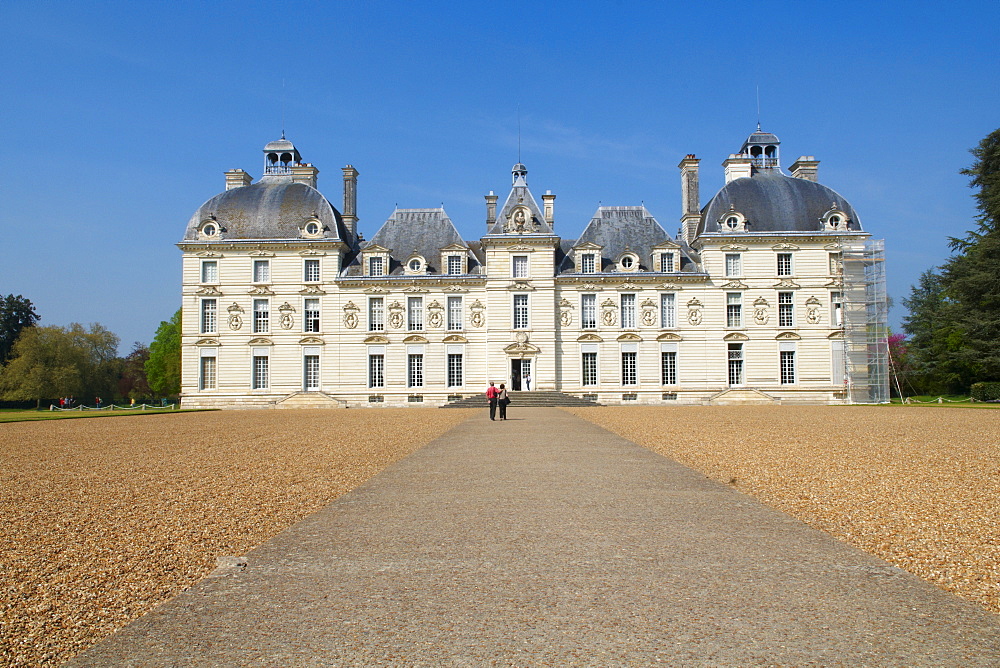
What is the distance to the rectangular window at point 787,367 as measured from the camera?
41.9 m

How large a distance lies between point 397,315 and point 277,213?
29.0ft

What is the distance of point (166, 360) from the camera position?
65.7 metres

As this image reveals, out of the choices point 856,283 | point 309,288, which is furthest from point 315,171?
point 856,283

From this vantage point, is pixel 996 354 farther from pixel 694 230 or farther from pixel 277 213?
pixel 277 213

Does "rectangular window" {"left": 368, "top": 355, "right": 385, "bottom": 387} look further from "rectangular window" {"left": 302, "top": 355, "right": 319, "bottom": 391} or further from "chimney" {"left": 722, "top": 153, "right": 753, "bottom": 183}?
"chimney" {"left": 722, "top": 153, "right": 753, "bottom": 183}

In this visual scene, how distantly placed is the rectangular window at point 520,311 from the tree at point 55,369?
114 ft

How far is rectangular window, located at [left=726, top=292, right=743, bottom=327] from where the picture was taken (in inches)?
1668

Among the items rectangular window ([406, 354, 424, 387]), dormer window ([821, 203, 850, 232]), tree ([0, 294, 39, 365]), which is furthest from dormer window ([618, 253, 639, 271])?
tree ([0, 294, 39, 365])

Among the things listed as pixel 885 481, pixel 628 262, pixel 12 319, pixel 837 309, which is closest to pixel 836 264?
pixel 837 309

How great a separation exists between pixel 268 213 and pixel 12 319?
3709cm

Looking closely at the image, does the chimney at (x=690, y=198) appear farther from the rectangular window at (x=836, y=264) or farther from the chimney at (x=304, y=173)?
the chimney at (x=304, y=173)

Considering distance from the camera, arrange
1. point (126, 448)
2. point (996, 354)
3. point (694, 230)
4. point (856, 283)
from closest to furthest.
A: point (126, 448) < point (996, 354) < point (856, 283) < point (694, 230)

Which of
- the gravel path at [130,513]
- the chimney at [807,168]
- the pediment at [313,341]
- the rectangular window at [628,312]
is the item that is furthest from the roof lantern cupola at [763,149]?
the gravel path at [130,513]

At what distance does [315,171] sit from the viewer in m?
46.1
